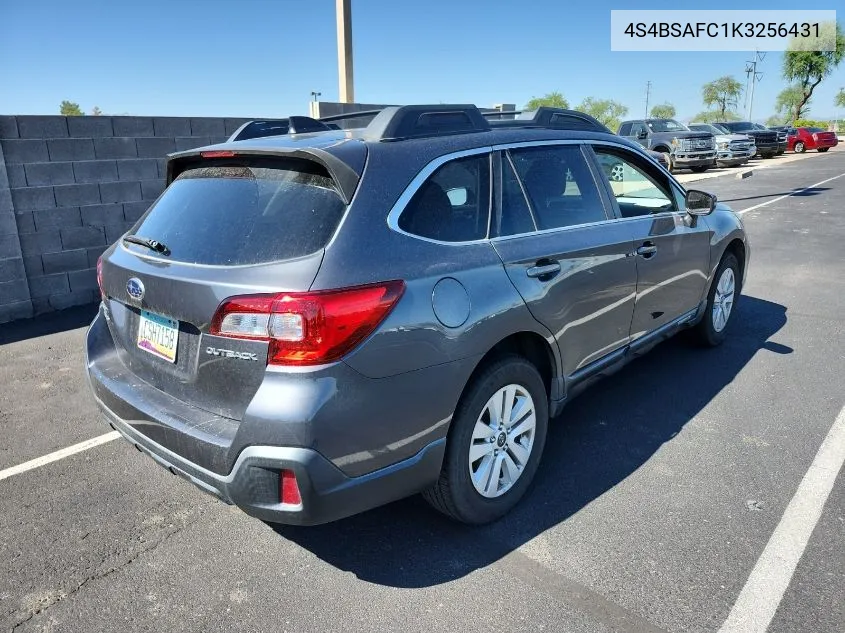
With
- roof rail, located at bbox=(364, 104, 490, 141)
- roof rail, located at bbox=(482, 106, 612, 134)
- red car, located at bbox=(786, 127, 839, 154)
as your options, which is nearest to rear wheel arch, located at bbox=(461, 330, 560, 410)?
roof rail, located at bbox=(364, 104, 490, 141)

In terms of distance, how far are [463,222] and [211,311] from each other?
3.65 feet

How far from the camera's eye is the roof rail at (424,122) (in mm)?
2764

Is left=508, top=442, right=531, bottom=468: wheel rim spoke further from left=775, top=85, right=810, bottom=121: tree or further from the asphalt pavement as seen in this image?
left=775, top=85, right=810, bottom=121: tree

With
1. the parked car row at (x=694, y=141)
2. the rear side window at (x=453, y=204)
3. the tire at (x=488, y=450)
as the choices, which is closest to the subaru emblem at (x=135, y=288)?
the rear side window at (x=453, y=204)

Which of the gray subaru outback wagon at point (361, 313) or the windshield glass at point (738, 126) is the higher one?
the windshield glass at point (738, 126)

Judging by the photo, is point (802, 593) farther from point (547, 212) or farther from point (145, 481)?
point (145, 481)

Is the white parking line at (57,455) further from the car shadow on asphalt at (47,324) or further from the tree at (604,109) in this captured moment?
the tree at (604,109)

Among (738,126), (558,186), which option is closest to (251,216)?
(558,186)

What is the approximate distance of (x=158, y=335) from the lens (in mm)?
2645

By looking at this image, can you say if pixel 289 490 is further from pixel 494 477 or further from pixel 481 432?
pixel 494 477

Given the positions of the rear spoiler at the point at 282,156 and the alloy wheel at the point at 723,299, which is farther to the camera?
the alloy wheel at the point at 723,299

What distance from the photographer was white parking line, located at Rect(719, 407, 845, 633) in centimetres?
233

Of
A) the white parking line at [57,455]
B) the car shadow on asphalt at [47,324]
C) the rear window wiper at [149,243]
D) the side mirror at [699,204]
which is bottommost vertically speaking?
the white parking line at [57,455]

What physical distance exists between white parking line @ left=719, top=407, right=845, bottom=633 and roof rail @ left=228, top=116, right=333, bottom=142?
2.78 m
